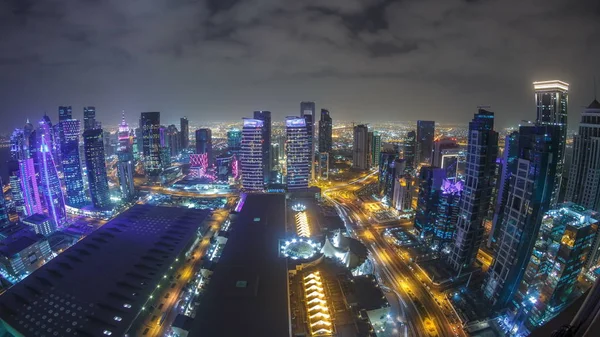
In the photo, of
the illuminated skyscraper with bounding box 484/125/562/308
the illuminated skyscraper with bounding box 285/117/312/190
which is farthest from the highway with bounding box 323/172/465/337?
the illuminated skyscraper with bounding box 285/117/312/190

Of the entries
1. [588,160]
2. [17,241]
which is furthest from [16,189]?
[588,160]

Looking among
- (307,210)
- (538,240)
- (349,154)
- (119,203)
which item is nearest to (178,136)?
(119,203)

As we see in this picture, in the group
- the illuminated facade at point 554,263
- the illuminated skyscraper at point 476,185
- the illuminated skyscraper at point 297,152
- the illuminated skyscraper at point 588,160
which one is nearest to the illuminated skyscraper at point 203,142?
the illuminated skyscraper at point 297,152

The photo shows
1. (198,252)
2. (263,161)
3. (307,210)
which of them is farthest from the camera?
(263,161)

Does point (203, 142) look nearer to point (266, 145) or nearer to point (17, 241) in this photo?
point (266, 145)

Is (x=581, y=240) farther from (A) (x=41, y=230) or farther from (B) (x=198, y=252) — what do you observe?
(A) (x=41, y=230)

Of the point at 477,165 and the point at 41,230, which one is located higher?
the point at 477,165

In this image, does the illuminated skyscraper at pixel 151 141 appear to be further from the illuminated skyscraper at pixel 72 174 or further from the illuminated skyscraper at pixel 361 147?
the illuminated skyscraper at pixel 361 147
